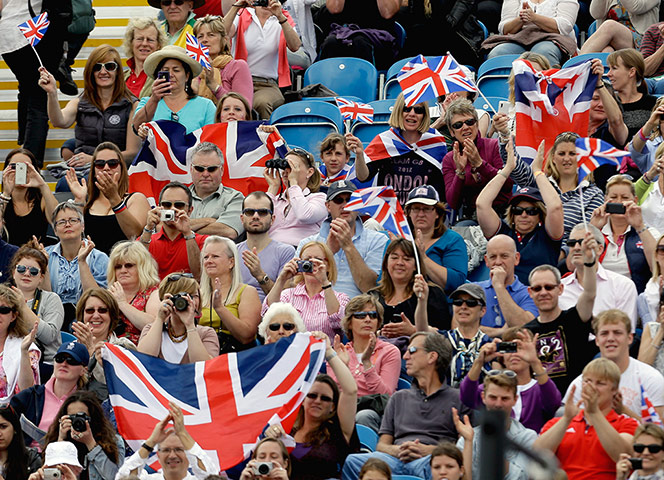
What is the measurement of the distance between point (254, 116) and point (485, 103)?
2.07 meters

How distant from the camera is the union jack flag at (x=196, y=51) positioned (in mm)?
10164

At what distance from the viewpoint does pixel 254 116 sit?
10883 millimetres

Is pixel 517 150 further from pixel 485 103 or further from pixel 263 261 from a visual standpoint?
pixel 263 261

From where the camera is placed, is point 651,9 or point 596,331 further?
point 651,9

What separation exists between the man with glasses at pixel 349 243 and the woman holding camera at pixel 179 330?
1074 millimetres

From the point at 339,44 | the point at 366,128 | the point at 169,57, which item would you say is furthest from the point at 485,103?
the point at 169,57

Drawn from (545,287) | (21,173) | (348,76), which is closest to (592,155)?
(545,287)

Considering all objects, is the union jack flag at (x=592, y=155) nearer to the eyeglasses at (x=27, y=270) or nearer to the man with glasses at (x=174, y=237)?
the man with glasses at (x=174, y=237)

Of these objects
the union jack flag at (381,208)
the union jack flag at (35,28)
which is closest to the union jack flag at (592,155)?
the union jack flag at (381,208)

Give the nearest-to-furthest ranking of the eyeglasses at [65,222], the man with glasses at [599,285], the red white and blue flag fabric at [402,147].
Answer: the man with glasses at [599,285] → the eyeglasses at [65,222] → the red white and blue flag fabric at [402,147]

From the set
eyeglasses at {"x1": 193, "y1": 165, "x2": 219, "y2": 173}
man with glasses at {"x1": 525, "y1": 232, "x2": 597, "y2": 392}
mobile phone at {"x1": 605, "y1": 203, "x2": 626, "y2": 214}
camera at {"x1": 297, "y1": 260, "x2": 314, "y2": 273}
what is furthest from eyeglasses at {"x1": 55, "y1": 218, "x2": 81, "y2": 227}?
mobile phone at {"x1": 605, "y1": 203, "x2": 626, "y2": 214}

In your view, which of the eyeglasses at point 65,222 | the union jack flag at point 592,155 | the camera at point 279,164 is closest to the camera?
the union jack flag at point 592,155

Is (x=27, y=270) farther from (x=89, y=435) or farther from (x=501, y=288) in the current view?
(x=501, y=288)

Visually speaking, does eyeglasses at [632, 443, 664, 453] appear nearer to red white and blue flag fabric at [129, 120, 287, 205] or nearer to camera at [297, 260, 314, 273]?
camera at [297, 260, 314, 273]
